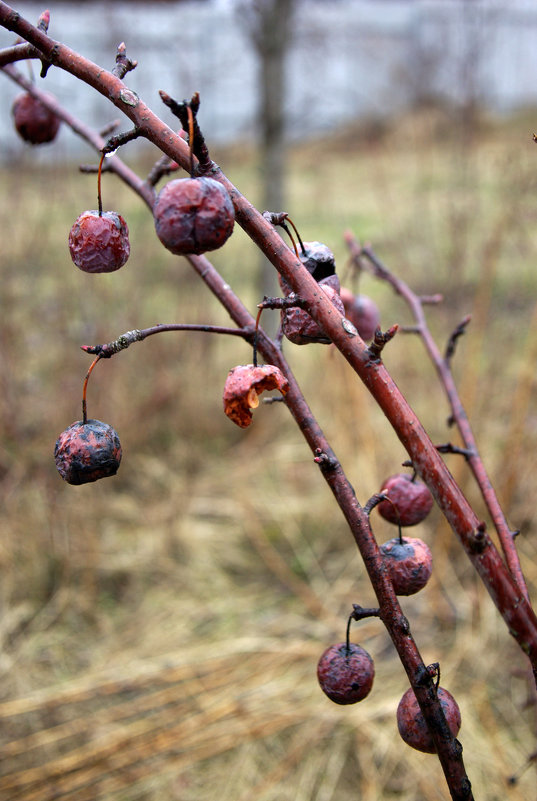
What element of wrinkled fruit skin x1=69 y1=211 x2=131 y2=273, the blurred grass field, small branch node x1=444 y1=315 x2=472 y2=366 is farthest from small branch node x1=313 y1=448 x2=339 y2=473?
the blurred grass field

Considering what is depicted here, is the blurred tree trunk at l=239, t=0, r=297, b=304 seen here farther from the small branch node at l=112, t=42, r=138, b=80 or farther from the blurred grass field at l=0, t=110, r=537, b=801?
the small branch node at l=112, t=42, r=138, b=80

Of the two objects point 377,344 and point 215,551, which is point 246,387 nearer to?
point 377,344

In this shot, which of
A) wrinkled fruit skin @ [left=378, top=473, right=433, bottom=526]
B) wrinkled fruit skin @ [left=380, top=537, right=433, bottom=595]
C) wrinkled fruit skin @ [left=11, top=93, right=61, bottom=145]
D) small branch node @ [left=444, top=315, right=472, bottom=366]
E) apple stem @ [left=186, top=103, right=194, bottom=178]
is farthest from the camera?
wrinkled fruit skin @ [left=11, top=93, right=61, bottom=145]

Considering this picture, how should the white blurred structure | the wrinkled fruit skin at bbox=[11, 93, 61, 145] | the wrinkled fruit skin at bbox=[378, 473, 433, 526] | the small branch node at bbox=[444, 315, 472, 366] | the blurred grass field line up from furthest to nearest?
the white blurred structure → the blurred grass field → the wrinkled fruit skin at bbox=[11, 93, 61, 145] → the small branch node at bbox=[444, 315, 472, 366] → the wrinkled fruit skin at bbox=[378, 473, 433, 526]

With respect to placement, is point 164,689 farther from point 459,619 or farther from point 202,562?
point 459,619

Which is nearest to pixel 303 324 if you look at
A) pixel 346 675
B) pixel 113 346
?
pixel 113 346

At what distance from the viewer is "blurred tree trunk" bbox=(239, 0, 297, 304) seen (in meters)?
4.00

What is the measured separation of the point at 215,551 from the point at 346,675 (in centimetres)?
241

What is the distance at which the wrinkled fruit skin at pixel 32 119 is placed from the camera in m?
1.27

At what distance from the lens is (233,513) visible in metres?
3.40

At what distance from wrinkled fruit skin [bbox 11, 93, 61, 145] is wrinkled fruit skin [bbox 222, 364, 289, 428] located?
0.80m

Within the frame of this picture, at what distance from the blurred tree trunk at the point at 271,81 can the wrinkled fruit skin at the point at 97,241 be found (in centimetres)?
357

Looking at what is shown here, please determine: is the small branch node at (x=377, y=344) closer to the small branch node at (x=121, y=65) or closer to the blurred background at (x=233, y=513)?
the small branch node at (x=121, y=65)

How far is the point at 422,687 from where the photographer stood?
2.42ft
